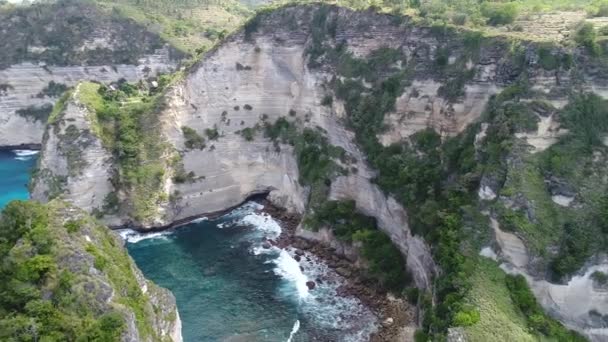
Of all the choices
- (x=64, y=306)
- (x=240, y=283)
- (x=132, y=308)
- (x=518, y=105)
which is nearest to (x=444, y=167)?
(x=518, y=105)

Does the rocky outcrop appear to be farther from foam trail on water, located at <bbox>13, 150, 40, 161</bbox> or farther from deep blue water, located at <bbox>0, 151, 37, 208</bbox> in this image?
foam trail on water, located at <bbox>13, 150, 40, 161</bbox>

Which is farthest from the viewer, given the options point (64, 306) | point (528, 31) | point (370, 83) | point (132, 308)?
point (370, 83)

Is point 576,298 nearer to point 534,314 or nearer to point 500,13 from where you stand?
point 534,314

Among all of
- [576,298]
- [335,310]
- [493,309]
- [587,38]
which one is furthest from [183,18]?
[576,298]

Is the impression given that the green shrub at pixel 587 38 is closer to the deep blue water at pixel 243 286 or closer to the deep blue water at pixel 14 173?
the deep blue water at pixel 243 286

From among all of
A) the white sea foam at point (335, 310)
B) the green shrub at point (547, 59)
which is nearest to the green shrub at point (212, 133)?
the white sea foam at point (335, 310)

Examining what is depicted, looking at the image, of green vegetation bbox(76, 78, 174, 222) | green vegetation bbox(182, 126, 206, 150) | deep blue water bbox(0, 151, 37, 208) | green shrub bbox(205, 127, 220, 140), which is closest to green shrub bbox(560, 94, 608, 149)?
green shrub bbox(205, 127, 220, 140)

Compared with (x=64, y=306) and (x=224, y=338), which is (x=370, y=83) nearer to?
(x=224, y=338)
